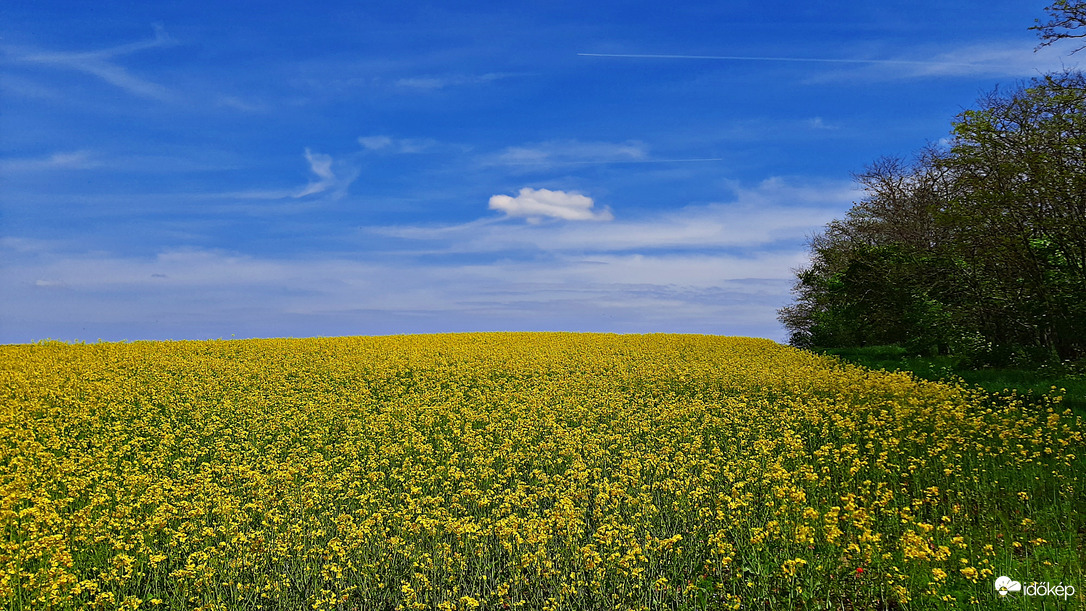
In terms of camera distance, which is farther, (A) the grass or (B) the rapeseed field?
(A) the grass

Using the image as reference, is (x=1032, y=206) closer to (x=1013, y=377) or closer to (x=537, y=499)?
(x=1013, y=377)

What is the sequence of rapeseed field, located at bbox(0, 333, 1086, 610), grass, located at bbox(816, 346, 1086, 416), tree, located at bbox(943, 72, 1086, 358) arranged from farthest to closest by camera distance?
tree, located at bbox(943, 72, 1086, 358) < grass, located at bbox(816, 346, 1086, 416) < rapeseed field, located at bbox(0, 333, 1086, 610)

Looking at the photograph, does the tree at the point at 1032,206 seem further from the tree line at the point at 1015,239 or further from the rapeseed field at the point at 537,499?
the rapeseed field at the point at 537,499

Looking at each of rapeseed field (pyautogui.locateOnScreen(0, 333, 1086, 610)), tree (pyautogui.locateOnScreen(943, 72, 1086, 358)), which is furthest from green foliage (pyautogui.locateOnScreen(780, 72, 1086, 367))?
rapeseed field (pyautogui.locateOnScreen(0, 333, 1086, 610))

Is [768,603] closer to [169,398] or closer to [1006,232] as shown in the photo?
[169,398]

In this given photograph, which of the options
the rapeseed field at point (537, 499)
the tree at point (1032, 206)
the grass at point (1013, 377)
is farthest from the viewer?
the tree at point (1032, 206)

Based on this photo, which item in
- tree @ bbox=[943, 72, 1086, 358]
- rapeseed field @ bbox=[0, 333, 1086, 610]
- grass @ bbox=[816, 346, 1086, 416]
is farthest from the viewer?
tree @ bbox=[943, 72, 1086, 358]

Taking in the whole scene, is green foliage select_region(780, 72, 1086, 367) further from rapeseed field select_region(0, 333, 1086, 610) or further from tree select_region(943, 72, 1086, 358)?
rapeseed field select_region(0, 333, 1086, 610)

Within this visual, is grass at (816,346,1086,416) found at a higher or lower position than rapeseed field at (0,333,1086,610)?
higher

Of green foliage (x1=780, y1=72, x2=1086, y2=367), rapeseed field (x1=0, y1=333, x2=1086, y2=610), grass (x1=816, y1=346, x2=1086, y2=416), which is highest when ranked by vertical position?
green foliage (x1=780, y1=72, x2=1086, y2=367)

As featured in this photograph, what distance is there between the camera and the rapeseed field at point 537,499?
6.28 m

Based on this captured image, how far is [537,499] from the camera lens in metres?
8.01

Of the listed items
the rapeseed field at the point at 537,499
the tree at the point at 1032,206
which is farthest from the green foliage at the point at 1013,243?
the rapeseed field at the point at 537,499

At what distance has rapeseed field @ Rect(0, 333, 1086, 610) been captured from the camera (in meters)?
6.28
